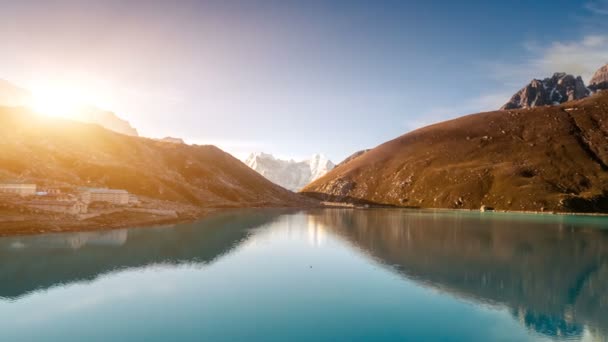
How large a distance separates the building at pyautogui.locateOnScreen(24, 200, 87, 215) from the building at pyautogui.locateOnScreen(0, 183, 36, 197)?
7421 millimetres

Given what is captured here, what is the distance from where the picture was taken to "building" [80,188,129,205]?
121312 mm

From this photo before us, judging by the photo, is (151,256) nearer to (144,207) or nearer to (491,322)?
(491,322)

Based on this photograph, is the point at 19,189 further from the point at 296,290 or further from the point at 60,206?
the point at 296,290

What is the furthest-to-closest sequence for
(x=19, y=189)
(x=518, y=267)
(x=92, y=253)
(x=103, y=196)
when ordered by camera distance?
(x=103, y=196)
(x=19, y=189)
(x=92, y=253)
(x=518, y=267)

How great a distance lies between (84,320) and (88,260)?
35.0m

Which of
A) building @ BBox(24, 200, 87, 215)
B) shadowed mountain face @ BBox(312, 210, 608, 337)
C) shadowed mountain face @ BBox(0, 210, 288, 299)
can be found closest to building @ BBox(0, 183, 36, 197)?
building @ BBox(24, 200, 87, 215)

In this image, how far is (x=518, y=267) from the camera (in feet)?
237

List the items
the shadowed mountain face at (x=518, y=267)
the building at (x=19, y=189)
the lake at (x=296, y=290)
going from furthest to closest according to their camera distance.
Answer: the building at (x=19, y=189), the shadowed mountain face at (x=518, y=267), the lake at (x=296, y=290)

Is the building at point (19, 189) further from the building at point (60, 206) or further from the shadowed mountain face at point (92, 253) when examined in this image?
the shadowed mountain face at point (92, 253)

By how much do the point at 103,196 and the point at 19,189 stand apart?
78.5 ft

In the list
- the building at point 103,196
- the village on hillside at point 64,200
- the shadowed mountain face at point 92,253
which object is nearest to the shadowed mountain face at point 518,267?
the shadowed mountain face at point 92,253

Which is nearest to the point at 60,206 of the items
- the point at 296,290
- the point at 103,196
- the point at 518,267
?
the point at 103,196

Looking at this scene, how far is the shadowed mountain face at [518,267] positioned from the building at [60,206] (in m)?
80.2

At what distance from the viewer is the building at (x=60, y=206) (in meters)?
106
